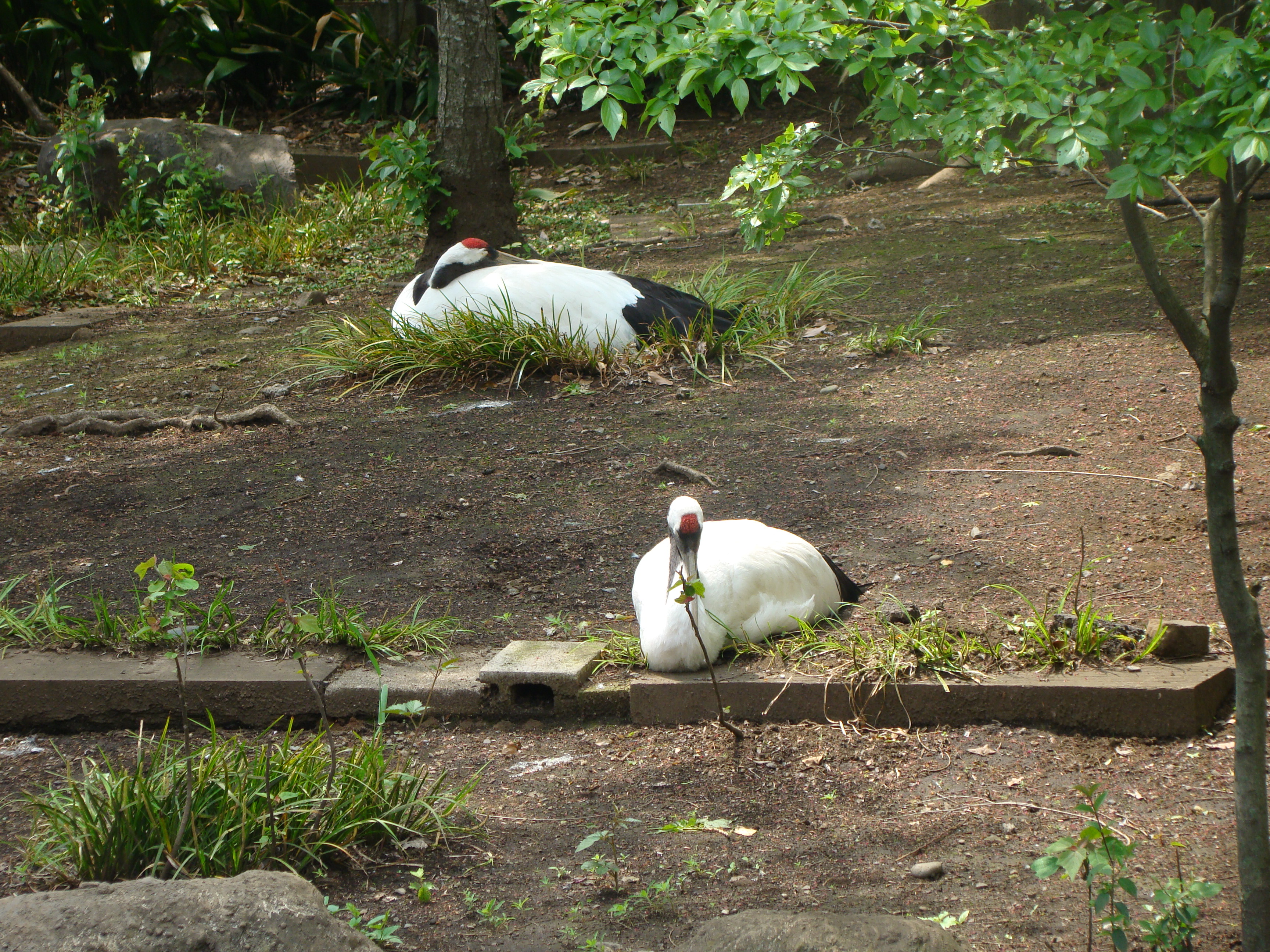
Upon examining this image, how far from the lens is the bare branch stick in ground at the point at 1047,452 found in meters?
4.98

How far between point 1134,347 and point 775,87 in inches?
191

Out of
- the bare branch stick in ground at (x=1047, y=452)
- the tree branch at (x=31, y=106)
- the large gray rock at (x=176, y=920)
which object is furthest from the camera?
the tree branch at (x=31, y=106)

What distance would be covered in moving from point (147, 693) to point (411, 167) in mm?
5396

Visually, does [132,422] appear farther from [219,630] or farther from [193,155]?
[193,155]

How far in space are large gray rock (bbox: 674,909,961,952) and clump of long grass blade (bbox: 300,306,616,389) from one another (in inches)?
190

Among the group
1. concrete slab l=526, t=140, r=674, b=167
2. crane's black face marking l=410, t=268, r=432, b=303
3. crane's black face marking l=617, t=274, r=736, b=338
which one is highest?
concrete slab l=526, t=140, r=674, b=167

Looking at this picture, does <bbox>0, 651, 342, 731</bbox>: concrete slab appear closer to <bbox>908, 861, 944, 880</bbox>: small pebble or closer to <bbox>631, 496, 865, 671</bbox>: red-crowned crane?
<bbox>631, 496, 865, 671</bbox>: red-crowned crane

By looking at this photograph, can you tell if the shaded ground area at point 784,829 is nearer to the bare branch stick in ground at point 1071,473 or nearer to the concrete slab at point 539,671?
the concrete slab at point 539,671

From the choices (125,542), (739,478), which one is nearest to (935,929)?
(739,478)

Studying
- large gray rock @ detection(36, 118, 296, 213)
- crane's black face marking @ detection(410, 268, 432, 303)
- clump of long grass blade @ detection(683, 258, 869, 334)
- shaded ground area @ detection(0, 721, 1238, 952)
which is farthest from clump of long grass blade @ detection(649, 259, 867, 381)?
large gray rock @ detection(36, 118, 296, 213)

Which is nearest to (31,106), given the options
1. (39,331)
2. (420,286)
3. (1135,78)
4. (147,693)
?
(39,331)

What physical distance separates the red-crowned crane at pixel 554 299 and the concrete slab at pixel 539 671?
3.44m

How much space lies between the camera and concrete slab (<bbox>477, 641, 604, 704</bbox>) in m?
3.46

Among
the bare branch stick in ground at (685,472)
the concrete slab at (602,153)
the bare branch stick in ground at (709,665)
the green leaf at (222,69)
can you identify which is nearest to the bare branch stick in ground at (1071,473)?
the bare branch stick in ground at (685,472)
